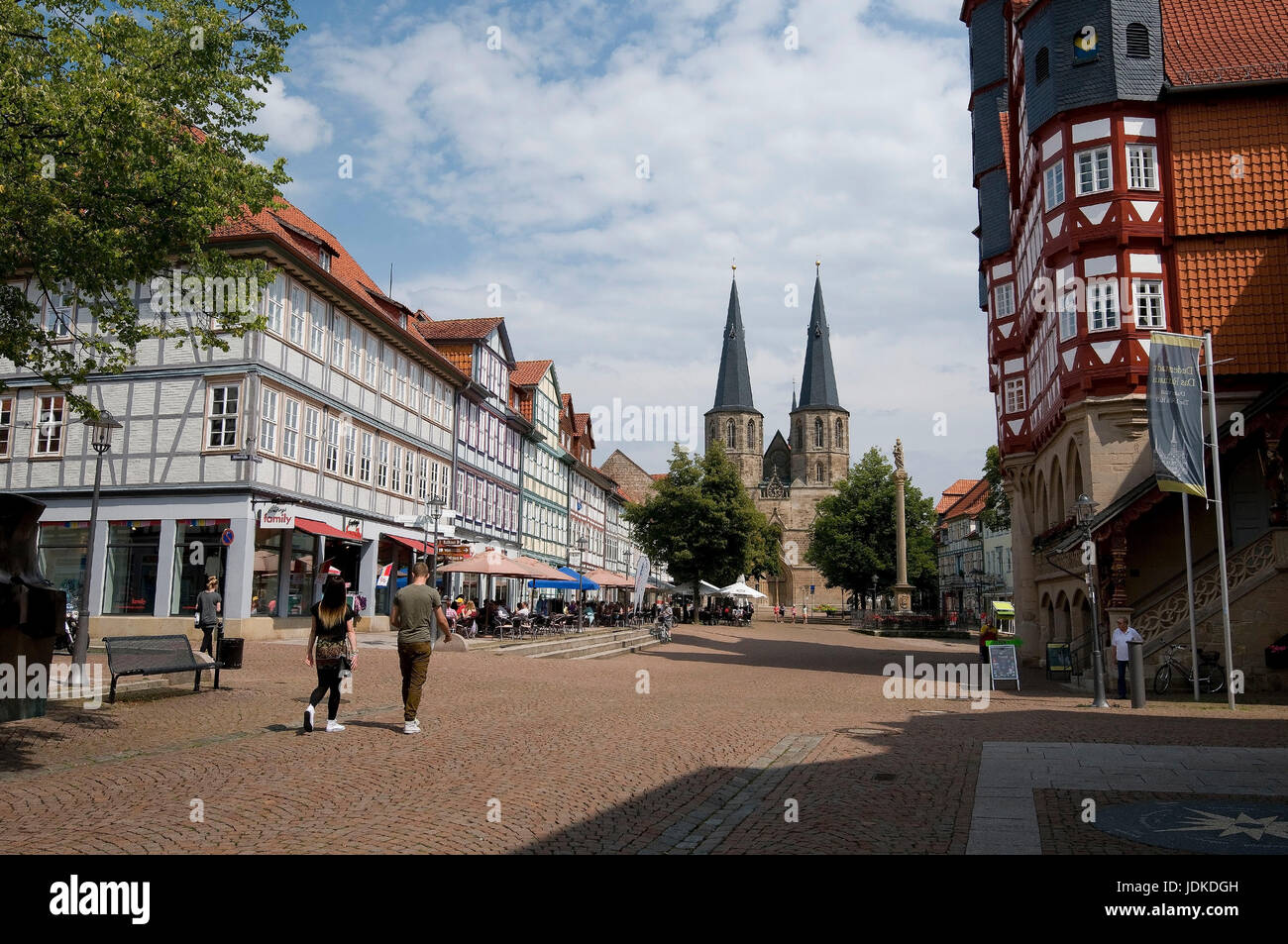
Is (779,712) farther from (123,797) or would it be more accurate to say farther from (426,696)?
(123,797)

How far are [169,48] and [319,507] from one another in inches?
784

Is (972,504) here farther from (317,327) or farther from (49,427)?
(49,427)

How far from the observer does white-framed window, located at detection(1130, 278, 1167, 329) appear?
2362 cm

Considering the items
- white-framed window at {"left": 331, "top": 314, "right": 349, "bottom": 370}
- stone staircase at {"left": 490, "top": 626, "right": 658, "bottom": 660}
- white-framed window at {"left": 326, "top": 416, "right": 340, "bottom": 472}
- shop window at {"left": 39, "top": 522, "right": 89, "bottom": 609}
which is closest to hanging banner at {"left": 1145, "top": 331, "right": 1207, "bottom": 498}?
stone staircase at {"left": 490, "top": 626, "right": 658, "bottom": 660}

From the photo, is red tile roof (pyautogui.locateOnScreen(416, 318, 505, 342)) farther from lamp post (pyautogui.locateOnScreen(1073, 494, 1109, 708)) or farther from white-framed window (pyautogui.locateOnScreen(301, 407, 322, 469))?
lamp post (pyautogui.locateOnScreen(1073, 494, 1109, 708))

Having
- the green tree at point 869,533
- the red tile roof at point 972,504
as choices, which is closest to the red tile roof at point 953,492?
the red tile roof at point 972,504

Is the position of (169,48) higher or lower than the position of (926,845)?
higher

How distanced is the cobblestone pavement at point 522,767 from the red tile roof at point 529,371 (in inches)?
1406

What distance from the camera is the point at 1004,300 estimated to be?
114 ft

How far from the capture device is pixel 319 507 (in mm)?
29078

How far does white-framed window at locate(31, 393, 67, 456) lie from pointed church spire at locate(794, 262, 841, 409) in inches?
3941

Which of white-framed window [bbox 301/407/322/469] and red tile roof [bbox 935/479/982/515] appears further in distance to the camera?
red tile roof [bbox 935/479/982/515]

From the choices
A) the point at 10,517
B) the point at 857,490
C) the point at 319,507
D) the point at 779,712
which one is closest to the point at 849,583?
the point at 857,490
